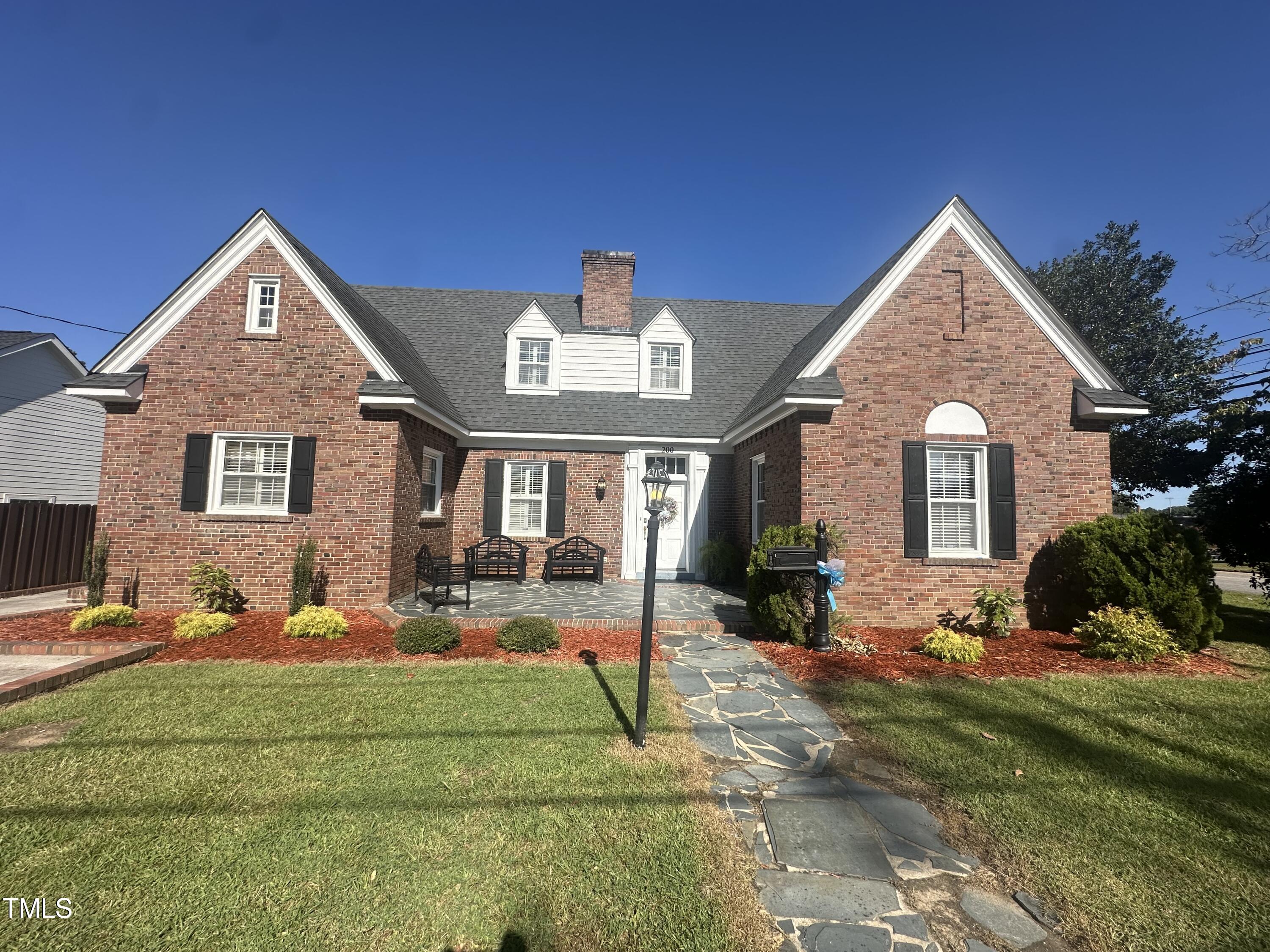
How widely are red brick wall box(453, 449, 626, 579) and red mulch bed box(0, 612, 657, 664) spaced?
13.8 ft

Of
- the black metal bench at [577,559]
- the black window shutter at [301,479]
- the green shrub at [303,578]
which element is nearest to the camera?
the green shrub at [303,578]

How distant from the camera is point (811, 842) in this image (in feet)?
10.6

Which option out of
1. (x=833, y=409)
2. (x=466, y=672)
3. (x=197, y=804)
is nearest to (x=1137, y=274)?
(x=833, y=409)

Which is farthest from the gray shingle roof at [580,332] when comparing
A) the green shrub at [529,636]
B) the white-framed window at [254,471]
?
the green shrub at [529,636]

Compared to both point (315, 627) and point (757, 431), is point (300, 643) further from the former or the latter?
point (757, 431)

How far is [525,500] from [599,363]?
4356mm

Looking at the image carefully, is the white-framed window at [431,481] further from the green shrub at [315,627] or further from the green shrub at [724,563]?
the green shrub at [724,563]

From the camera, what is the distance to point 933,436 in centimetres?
878

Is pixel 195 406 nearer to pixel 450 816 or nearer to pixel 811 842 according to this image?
pixel 450 816

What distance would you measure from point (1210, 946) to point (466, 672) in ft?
19.8

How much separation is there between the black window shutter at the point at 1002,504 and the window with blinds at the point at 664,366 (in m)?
7.65

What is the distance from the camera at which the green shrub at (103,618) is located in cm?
771

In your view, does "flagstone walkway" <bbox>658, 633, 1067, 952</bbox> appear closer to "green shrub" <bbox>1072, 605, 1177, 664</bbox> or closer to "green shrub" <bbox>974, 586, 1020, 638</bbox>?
"green shrub" <bbox>974, 586, 1020, 638</bbox>

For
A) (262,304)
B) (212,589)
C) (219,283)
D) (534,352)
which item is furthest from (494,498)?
(219,283)
